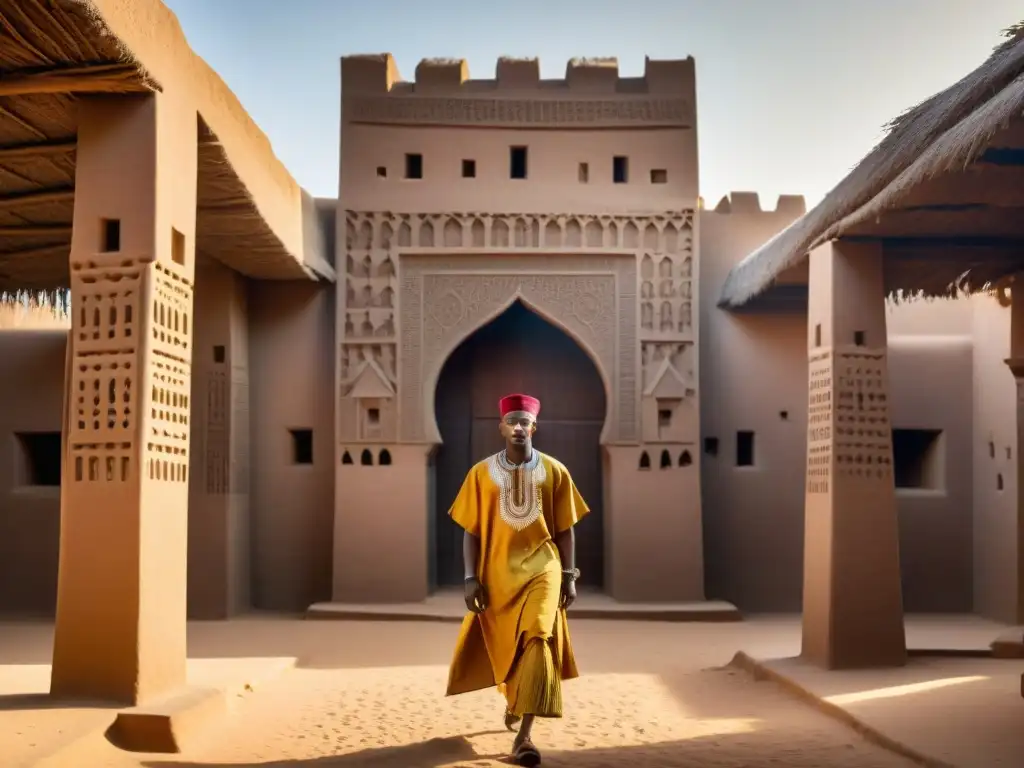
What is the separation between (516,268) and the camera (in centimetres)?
1320

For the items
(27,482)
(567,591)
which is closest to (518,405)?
(567,591)

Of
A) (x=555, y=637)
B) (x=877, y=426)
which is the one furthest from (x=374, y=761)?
(x=877, y=426)

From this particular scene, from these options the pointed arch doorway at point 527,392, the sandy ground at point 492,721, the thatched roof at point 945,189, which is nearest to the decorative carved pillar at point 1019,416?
the thatched roof at point 945,189

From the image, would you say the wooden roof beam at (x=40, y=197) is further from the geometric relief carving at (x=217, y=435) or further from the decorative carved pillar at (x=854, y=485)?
the decorative carved pillar at (x=854, y=485)

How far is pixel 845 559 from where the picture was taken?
862cm

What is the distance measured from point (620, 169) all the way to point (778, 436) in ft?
11.8

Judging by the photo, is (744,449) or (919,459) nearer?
→ (919,459)

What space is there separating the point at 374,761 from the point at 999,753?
3.06 m

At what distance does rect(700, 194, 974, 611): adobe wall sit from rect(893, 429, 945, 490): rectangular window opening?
123 millimetres

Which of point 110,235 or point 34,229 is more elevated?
point 34,229

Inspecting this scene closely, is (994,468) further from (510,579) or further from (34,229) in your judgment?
(34,229)

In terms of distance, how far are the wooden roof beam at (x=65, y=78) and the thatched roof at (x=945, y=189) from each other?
4498 mm

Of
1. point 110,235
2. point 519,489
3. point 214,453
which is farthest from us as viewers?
point 214,453

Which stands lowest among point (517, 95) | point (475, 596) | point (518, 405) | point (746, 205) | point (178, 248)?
point (475, 596)
